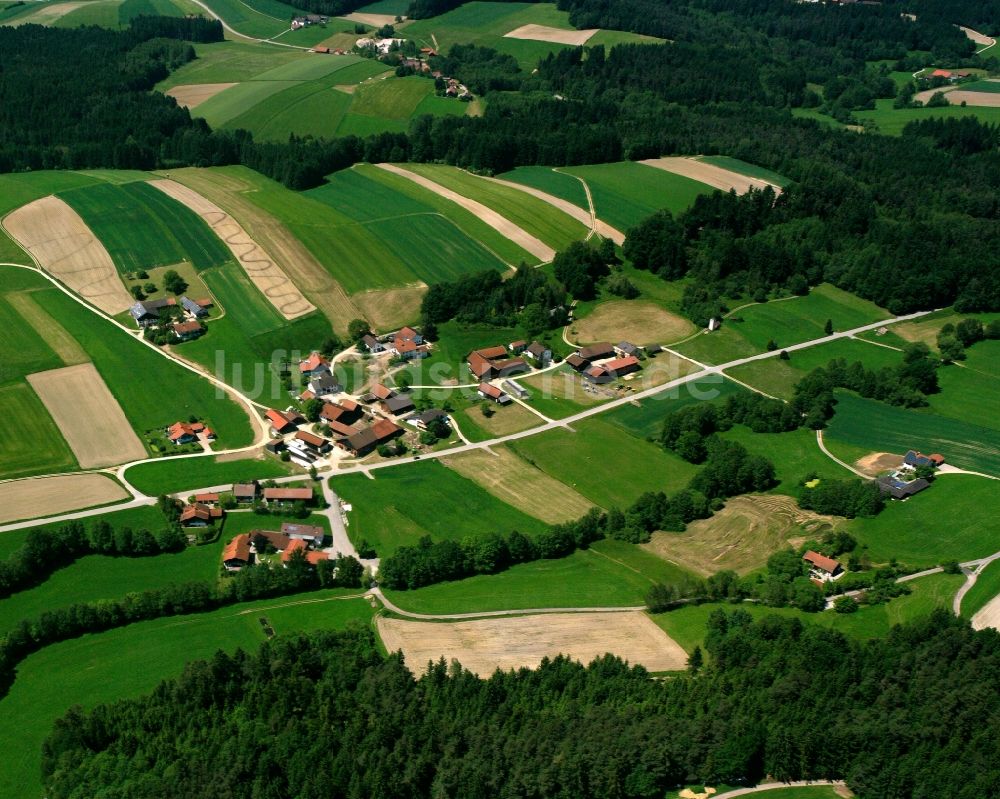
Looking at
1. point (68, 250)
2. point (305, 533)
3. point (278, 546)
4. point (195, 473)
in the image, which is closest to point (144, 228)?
point (68, 250)

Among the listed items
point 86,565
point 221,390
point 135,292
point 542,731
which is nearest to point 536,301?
point 221,390

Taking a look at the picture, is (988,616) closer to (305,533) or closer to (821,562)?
(821,562)

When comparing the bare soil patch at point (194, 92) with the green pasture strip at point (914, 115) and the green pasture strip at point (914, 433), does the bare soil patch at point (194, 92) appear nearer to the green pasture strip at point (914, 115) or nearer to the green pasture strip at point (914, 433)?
the green pasture strip at point (914, 115)

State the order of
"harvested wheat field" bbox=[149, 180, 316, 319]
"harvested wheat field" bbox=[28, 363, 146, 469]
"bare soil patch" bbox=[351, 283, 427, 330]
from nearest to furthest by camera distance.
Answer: "harvested wheat field" bbox=[28, 363, 146, 469], "bare soil patch" bbox=[351, 283, 427, 330], "harvested wheat field" bbox=[149, 180, 316, 319]

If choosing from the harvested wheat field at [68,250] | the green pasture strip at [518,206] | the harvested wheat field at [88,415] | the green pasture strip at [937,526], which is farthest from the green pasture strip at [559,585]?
the green pasture strip at [518,206]

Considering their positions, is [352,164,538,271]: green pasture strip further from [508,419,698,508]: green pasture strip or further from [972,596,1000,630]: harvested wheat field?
[972,596,1000,630]: harvested wheat field

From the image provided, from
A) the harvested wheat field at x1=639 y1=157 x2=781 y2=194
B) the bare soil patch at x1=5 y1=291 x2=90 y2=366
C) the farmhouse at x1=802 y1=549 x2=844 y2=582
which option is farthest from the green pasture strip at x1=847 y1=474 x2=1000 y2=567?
the bare soil patch at x1=5 y1=291 x2=90 y2=366
